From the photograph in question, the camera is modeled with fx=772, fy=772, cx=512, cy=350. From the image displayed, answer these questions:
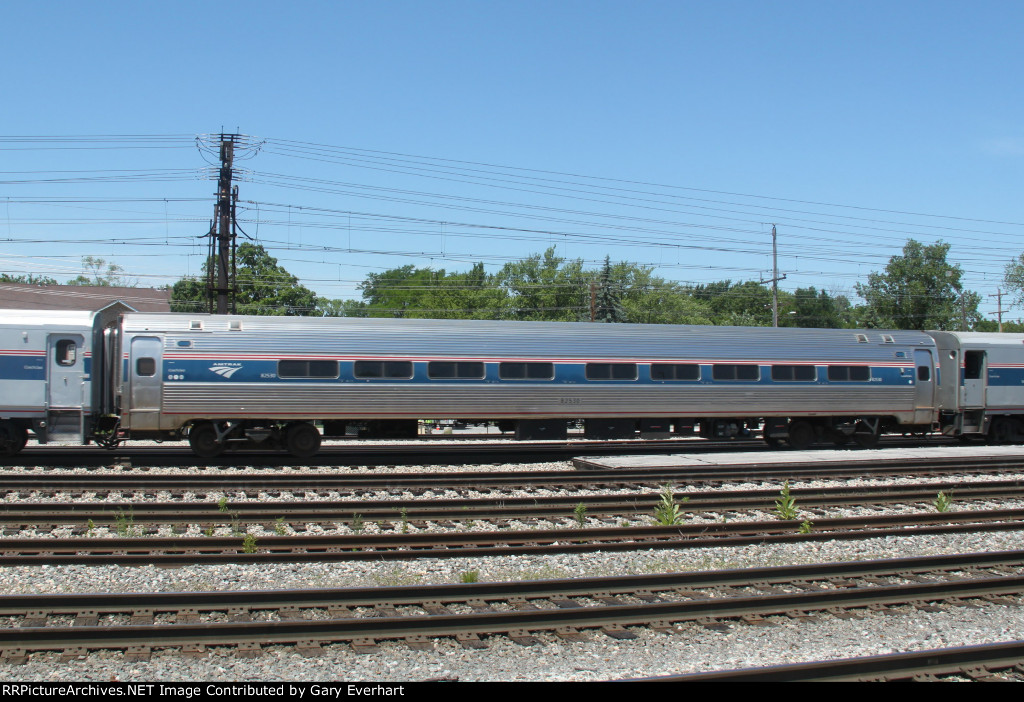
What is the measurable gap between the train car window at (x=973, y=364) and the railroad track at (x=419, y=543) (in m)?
13.0

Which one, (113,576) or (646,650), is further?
(113,576)

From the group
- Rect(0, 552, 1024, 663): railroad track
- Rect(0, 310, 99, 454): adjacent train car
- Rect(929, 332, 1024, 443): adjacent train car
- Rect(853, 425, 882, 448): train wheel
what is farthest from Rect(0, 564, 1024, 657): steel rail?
Rect(929, 332, 1024, 443): adjacent train car

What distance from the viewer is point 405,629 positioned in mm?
6840

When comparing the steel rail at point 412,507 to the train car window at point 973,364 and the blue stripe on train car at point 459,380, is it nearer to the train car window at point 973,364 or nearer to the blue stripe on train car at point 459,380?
the blue stripe on train car at point 459,380

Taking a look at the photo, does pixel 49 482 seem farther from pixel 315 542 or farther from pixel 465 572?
pixel 465 572

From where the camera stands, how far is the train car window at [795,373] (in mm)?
20938

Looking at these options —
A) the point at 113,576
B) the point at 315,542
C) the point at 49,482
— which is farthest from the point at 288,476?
the point at 113,576

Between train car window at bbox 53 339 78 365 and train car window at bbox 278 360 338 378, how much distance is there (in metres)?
4.49

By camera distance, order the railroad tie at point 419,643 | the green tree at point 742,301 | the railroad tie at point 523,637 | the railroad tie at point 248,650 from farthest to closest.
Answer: the green tree at point 742,301, the railroad tie at point 523,637, the railroad tie at point 419,643, the railroad tie at point 248,650

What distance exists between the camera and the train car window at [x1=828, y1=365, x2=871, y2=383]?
21.4 meters

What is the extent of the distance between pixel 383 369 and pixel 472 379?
2.17 metres

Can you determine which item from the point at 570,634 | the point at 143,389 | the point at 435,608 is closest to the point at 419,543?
the point at 435,608

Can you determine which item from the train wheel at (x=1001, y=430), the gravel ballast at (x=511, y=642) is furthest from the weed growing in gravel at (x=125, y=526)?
the train wheel at (x=1001, y=430)
